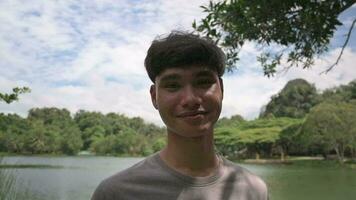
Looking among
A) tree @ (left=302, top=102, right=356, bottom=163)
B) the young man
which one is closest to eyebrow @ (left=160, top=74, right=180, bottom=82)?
the young man

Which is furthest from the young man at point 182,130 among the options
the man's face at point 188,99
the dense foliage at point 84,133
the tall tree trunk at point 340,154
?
the dense foliage at point 84,133

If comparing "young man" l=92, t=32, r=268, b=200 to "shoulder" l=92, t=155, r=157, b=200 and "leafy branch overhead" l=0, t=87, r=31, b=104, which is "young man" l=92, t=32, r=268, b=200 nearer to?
"shoulder" l=92, t=155, r=157, b=200

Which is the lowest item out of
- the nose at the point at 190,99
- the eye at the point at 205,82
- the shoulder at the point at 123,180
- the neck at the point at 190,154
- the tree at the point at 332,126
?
the shoulder at the point at 123,180

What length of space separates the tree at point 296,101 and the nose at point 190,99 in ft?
146

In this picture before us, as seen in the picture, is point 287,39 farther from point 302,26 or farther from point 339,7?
point 339,7

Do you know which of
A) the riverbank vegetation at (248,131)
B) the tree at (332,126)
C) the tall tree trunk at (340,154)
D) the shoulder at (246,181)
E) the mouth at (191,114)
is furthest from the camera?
the tall tree trunk at (340,154)

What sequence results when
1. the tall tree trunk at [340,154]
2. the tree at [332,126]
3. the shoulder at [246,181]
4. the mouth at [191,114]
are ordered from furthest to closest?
1. the tall tree trunk at [340,154]
2. the tree at [332,126]
3. the shoulder at [246,181]
4. the mouth at [191,114]

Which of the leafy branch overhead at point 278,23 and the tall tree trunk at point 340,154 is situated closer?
the leafy branch overhead at point 278,23

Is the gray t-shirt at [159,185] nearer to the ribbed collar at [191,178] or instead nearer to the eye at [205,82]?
the ribbed collar at [191,178]

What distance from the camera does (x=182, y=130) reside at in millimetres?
1019

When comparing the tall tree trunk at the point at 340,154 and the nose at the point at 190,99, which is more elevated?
the nose at the point at 190,99

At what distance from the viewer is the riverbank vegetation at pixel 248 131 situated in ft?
102

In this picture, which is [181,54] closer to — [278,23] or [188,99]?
[188,99]

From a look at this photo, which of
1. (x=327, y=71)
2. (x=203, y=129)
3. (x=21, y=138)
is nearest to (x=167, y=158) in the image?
(x=203, y=129)
